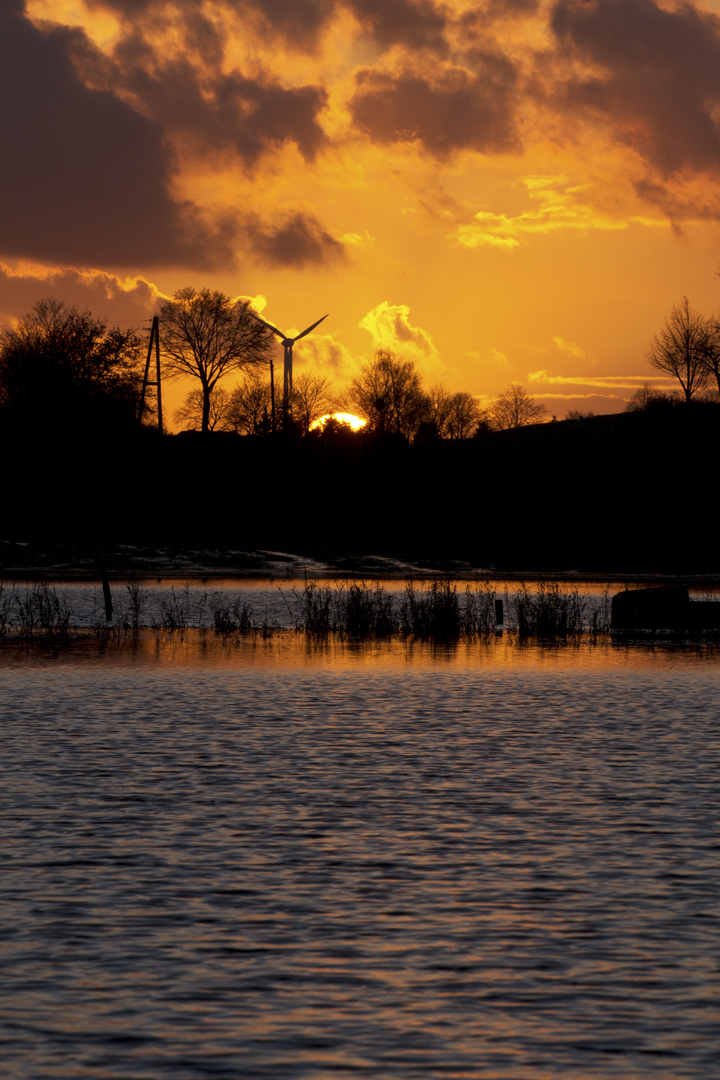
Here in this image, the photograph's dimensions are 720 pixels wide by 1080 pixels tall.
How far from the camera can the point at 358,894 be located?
10.2 m

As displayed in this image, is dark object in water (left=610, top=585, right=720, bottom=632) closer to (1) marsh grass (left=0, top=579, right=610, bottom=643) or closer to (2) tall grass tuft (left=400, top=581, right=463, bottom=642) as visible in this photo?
(1) marsh grass (left=0, top=579, right=610, bottom=643)

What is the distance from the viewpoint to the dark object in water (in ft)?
132

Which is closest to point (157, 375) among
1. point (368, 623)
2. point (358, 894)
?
point (368, 623)

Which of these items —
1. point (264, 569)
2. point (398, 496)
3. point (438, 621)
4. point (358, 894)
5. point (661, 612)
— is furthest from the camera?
point (398, 496)

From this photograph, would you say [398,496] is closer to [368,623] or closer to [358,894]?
[368,623]

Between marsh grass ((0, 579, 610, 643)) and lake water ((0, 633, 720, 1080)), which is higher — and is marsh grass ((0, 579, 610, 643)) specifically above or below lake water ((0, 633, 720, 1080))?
above

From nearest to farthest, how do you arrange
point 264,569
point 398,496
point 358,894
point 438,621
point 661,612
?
point 358,894, point 438,621, point 661,612, point 264,569, point 398,496

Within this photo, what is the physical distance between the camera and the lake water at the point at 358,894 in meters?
7.14

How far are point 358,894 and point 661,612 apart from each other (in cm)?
3187

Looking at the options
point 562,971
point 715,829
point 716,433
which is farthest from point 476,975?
point 716,433

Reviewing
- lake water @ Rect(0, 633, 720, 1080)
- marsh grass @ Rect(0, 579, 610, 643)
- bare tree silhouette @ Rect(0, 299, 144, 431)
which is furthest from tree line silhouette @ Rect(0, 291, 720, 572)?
lake water @ Rect(0, 633, 720, 1080)

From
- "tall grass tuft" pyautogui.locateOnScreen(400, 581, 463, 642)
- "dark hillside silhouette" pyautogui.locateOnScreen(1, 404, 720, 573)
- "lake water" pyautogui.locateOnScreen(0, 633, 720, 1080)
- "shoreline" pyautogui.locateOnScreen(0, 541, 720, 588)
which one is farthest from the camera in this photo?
"dark hillside silhouette" pyautogui.locateOnScreen(1, 404, 720, 573)

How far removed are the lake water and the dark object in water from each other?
19335 mm

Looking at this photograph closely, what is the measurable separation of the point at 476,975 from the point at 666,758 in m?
8.94
